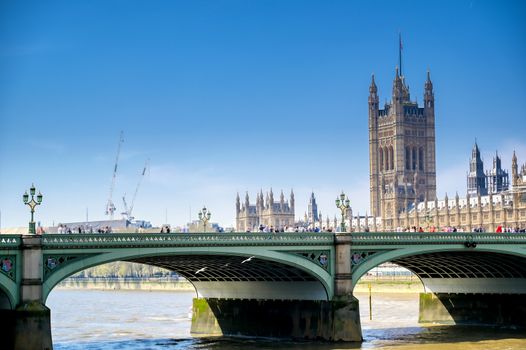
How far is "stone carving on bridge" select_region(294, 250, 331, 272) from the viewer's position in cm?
5251

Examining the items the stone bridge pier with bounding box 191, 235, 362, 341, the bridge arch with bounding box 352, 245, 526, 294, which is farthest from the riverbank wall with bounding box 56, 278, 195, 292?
the stone bridge pier with bounding box 191, 235, 362, 341

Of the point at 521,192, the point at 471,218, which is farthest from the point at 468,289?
the point at 471,218

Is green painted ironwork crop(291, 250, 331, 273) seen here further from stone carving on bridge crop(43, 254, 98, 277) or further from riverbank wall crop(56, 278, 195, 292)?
riverbank wall crop(56, 278, 195, 292)

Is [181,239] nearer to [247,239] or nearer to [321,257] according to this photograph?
[247,239]

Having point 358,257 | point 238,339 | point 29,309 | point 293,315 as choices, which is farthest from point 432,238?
point 29,309

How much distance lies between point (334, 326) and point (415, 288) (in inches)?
2372

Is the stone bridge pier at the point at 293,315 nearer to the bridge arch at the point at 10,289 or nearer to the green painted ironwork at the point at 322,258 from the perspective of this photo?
the green painted ironwork at the point at 322,258

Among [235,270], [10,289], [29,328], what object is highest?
[235,270]

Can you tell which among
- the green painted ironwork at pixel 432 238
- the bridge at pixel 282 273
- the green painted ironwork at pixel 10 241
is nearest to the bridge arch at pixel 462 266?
the bridge at pixel 282 273

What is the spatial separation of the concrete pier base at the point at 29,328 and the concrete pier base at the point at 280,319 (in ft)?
50.2

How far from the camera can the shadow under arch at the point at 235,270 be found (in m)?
46.8

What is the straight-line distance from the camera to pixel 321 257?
5291cm

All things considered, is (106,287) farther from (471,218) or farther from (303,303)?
(303,303)

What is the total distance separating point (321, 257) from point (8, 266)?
645 inches
